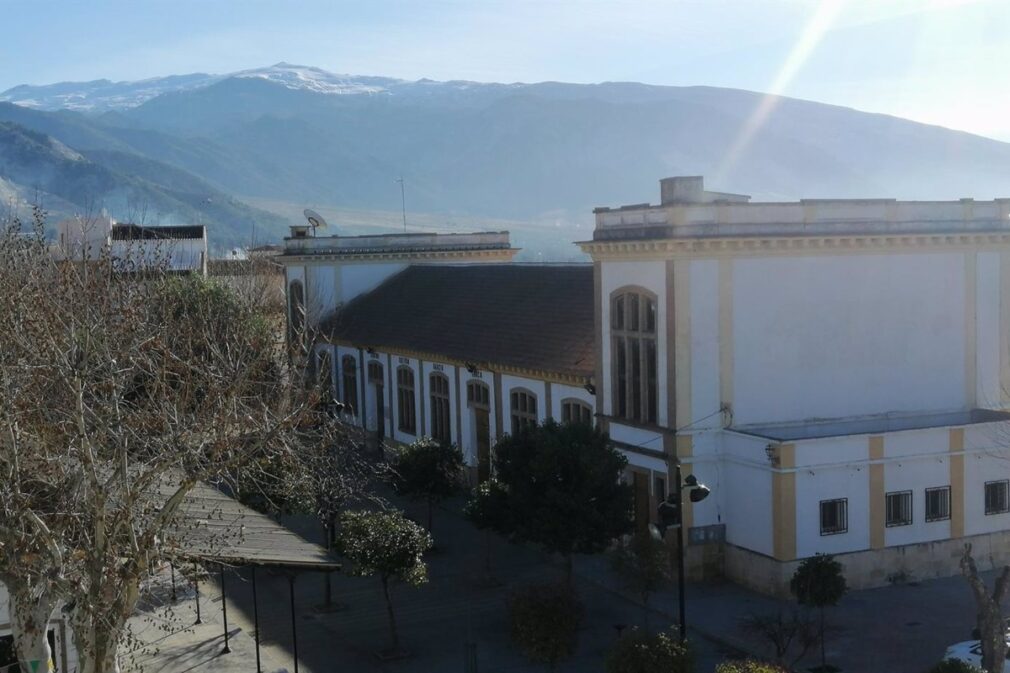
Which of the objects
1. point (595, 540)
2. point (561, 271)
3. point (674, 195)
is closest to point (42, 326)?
point (595, 540)

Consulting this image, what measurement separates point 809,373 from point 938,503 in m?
3.75

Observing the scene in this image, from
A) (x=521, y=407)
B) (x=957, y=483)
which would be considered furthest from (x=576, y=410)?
(x=957, y=483)

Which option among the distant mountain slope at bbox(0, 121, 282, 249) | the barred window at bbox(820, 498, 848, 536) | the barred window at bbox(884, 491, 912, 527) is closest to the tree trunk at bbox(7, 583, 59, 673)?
the barred window at bbox(820, 498, 848, 536)

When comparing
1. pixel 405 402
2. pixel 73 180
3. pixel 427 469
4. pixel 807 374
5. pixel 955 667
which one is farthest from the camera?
pixel 73 180

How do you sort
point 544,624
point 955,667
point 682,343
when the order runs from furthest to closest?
point 682,343
point 544,624
point 955,667

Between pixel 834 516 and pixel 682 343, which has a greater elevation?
pixel 682 343

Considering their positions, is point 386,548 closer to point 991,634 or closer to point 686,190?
point 991,634

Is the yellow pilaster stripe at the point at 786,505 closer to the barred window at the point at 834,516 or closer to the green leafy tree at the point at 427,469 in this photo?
the barred window at the point at 834,516

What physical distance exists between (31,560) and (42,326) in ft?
7.94

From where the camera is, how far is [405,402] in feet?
126

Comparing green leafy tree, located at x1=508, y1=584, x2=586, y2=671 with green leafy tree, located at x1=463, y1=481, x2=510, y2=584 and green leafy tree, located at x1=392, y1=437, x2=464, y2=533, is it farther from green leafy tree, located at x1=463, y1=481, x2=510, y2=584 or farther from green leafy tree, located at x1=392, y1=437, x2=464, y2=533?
green leafy tree, located at x1=392, y1=437, x2=464, y2=533

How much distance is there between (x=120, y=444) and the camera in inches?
452

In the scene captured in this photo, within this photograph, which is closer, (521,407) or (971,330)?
(971,330)

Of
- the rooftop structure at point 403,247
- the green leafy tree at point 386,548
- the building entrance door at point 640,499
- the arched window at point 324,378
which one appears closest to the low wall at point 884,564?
the building entrance door at point 640,499
